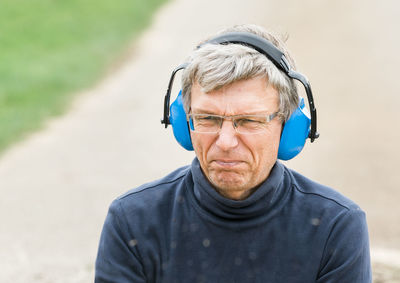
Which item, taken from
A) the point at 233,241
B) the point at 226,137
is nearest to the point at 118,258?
the point at 233,241

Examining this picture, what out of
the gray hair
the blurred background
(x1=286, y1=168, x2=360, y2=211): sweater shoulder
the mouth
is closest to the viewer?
the gray hair

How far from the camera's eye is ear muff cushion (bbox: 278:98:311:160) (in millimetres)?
2318

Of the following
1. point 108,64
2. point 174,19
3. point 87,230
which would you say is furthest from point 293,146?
point 174,19

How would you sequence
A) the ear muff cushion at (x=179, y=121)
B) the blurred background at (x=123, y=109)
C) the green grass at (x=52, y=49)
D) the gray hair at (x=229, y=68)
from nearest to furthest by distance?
the gray hair at (x=229, y=68), the ear muff cushion at (x=179, y=121), the blurred background at (x=123, y=109), the green grass at (x=52, y=49)

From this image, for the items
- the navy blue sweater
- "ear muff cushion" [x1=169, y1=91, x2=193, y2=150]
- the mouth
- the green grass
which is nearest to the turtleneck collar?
the navy blue sweater

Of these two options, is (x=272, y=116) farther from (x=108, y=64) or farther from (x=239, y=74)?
(x=108, y=64)

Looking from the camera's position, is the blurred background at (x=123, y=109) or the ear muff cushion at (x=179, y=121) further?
the blurred background at (x=123, y=109)

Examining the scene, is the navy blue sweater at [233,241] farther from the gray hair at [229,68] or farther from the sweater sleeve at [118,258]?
the gray hair at [229,68]

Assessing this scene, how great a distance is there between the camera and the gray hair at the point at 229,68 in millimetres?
2100

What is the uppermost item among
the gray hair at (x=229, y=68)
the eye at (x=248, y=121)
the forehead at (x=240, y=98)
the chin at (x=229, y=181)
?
the gray hair at (x=229, y=68)

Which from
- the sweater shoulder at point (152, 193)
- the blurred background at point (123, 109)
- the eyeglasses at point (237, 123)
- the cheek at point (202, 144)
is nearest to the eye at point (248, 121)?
the eyeglasses at point (237, 123)

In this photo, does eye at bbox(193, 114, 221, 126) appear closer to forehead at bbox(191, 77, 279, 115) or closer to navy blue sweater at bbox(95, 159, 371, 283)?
forehead at bbox(191, 77, 279, 115)

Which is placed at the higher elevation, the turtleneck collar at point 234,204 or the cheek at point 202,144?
the cheek at point 202,144

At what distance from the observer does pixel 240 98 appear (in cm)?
Result: 214
